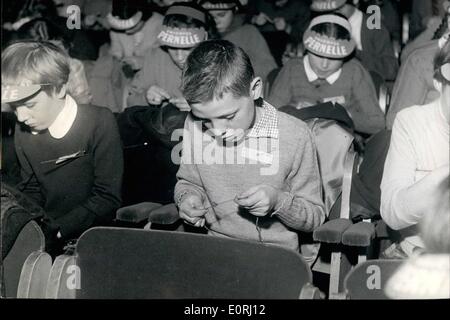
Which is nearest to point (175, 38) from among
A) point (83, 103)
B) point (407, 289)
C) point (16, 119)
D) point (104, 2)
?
point (104, 2)

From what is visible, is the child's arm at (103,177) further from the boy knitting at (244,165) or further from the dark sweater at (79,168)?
the boy knitting at (244,165)

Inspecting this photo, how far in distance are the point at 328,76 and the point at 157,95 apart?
0.51 m

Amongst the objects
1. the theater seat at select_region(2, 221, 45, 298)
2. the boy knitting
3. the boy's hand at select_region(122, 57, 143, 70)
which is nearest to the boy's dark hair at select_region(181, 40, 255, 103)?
the boy knitting

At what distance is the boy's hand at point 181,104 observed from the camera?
5.38 ft

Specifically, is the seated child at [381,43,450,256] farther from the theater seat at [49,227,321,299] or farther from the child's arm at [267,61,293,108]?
the child's arm at [267,61,293,108]

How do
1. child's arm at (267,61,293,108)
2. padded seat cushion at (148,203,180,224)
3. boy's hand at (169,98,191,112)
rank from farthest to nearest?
child's arm at (267,61,293,108), boy's hand at (169,98,191,112), padded seat cushion at (148,203,180,224)

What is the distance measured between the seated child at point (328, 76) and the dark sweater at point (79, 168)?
0.52 m

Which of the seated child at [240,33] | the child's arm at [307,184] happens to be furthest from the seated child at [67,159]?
the seated child at [240,33]

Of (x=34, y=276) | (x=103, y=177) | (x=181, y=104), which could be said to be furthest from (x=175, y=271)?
(x=181, y=104)

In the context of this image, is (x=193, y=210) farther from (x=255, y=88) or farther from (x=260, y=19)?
(x=260, y=19)

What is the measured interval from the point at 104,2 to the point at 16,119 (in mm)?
469

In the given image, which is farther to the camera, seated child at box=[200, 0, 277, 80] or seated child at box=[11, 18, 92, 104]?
seated child at box=[200, 0, 277, 80]

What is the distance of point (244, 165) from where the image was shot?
134cm

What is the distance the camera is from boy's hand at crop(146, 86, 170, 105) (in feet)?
5.83
